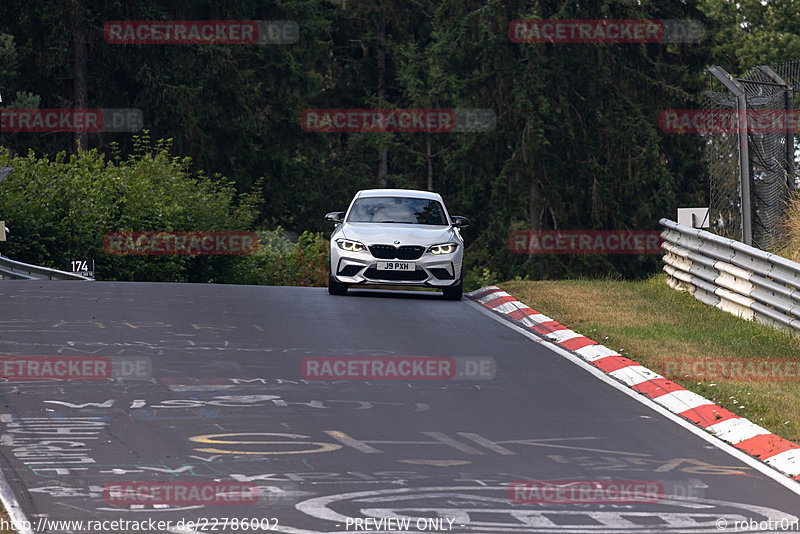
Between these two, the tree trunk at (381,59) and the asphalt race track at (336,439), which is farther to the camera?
the tree trunk at (381,59)

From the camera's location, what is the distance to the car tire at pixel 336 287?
20250 mm

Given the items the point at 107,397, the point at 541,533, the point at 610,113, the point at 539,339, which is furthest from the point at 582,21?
the point at 541,533

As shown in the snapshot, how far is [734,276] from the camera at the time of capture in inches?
687

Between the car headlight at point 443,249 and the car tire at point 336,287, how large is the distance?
Result: 1520 millimetres

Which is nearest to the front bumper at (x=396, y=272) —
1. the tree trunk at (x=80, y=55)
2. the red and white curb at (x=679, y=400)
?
the red and white curb at (x=679, y=400)

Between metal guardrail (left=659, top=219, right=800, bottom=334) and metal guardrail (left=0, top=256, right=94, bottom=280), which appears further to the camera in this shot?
metal guardrail (left=0, top=256, right=94, bottom=280)

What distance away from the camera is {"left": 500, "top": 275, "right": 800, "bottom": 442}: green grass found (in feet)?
37.9

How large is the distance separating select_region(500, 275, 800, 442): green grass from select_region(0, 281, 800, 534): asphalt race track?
0.81 meters

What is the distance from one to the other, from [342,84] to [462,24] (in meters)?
13.9

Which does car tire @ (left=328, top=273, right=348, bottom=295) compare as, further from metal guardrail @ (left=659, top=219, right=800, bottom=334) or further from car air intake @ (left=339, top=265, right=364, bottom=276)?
metal guardrail @ (left=659, top=219, right=800, bottom=334)

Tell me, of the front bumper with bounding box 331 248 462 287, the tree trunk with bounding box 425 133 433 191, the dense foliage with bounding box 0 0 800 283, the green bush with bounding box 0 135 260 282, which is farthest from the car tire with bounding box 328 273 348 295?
the tree trunk with bounding box 425 133 433 191

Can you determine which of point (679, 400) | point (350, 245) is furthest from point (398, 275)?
point (679, 400)

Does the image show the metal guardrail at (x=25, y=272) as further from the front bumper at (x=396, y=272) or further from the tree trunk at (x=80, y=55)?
the tree trunk at (x=80, y=55)

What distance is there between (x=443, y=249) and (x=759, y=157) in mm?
4821
